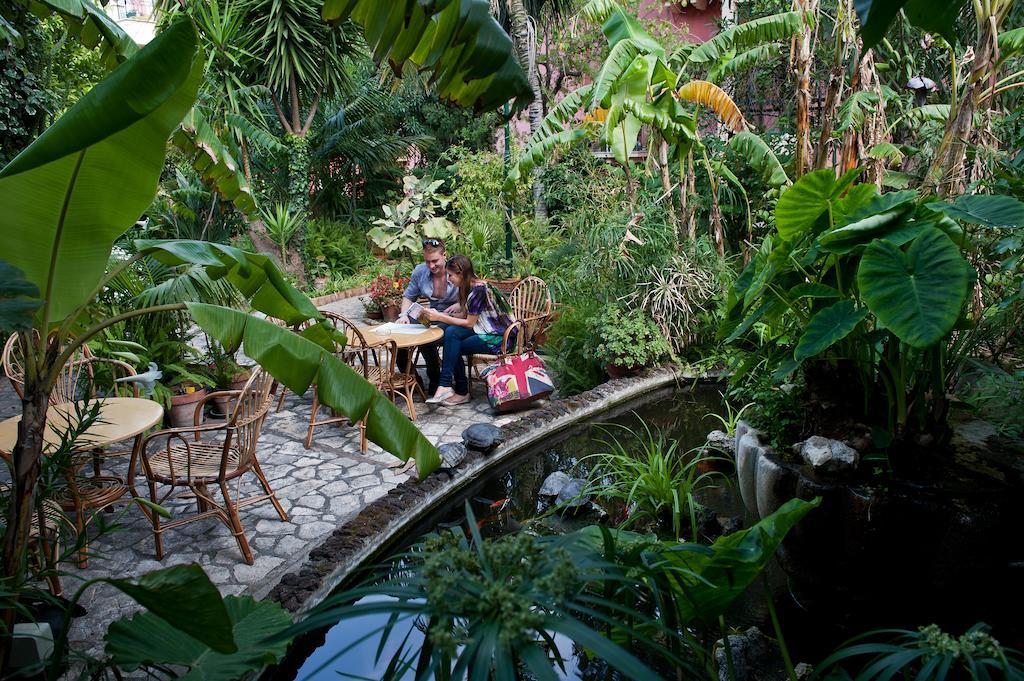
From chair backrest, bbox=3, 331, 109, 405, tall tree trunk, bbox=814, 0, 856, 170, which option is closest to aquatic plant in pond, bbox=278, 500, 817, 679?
chair backrest, bbox=3, 331, 109, 405

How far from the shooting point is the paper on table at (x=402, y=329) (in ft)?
20.7

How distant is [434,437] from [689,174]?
186 inches

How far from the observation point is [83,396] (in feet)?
13.2

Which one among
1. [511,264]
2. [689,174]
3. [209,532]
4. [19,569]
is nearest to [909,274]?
[19,569]

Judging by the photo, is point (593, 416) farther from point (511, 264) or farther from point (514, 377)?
point (511, 264)

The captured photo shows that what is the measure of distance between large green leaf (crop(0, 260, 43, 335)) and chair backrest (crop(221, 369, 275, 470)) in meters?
1.99

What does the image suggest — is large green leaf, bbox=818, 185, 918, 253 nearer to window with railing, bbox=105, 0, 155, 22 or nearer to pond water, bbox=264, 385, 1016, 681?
pond water, bbox=264, 385, 1016, 681

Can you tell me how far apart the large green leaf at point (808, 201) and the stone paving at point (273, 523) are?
313 centimetres

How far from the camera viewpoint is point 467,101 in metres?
3.30

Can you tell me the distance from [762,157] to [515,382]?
159 inches

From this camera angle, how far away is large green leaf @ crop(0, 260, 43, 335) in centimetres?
179

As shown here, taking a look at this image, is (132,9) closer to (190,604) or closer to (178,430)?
(178,430)

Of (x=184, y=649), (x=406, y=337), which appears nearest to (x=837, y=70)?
(x=406, y=337)

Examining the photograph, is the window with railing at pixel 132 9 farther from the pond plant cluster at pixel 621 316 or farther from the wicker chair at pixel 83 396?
the wicker chair at pixel 83 396
